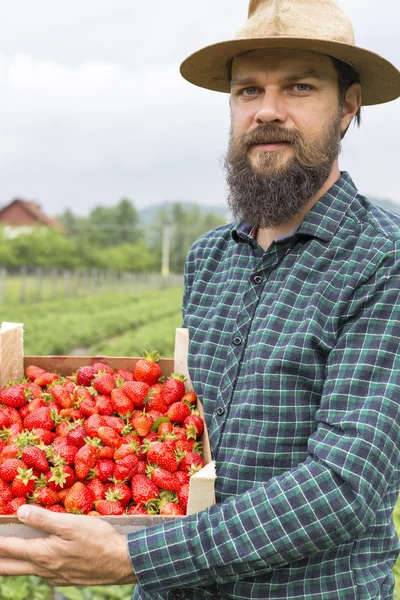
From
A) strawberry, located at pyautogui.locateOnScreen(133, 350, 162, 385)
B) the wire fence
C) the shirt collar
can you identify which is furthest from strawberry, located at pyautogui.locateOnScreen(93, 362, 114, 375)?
the wire fence

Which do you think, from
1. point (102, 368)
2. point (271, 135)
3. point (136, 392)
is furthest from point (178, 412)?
point (271, 135)

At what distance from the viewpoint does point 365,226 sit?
2.16 m

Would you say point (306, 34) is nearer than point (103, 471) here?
Yes

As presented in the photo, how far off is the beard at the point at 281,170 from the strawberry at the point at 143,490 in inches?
39.2

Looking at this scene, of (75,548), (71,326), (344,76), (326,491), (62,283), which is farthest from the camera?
(62,283)

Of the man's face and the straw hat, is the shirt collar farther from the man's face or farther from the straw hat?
the straw hat

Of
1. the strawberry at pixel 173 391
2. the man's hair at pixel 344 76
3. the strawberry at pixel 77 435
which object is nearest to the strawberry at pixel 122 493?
the strawberry at pixel 77 435

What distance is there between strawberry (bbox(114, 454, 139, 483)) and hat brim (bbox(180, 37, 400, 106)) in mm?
1481

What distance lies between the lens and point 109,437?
8.07ft

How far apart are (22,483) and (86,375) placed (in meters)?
0.67

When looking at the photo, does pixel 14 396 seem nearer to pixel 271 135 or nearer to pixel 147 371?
pixel 147 371

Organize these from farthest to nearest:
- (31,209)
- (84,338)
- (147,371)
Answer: (31,209) → (84,338) → (147,371)

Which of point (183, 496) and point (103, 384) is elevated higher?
point (103, 384)

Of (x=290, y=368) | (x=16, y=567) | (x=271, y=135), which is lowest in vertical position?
(x=16, y=567)
